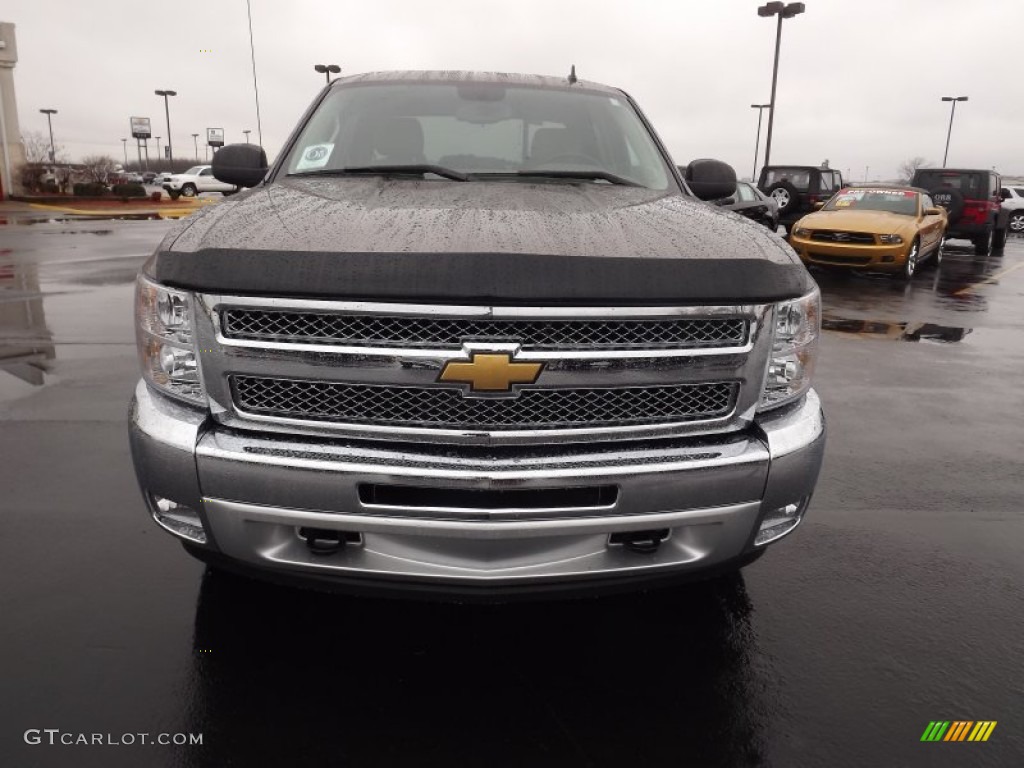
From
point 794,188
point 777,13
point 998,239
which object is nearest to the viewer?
point 998,239

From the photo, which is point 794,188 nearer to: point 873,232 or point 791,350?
point 873,232

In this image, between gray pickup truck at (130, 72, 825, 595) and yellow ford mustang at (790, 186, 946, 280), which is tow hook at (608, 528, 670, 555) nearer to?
gray pickup truck at (130, 72, 825, 595)

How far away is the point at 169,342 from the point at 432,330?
2.46ft

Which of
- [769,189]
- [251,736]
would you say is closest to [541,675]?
[251,736]

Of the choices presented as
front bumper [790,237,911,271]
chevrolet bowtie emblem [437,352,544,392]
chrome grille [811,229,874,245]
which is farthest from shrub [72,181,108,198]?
chevrolet bowtie emblem [437,352,544,392]

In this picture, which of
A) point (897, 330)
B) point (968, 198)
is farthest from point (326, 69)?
point (897, 330)

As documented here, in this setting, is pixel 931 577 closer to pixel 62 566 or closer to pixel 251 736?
pixel 251 736

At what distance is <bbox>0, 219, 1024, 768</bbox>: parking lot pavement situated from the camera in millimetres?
2102

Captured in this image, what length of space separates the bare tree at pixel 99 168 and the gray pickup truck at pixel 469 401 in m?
40.2

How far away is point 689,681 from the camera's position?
2.37m

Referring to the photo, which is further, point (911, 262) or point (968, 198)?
point (968, 198)

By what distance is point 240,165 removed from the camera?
3.71 metres

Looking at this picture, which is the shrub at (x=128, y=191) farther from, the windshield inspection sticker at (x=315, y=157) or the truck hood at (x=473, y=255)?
the truck hood at (x=473, y=255)

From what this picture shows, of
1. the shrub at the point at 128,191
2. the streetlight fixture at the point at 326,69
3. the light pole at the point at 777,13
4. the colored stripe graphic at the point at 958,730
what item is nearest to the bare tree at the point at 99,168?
the shrub at the point at 128,191
